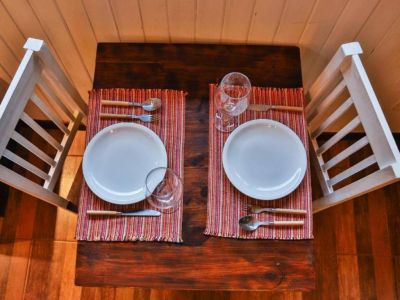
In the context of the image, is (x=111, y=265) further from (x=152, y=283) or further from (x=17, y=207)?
(x=17, y=207)

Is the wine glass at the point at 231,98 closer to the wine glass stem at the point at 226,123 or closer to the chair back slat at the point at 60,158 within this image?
the wine glass stem at the point at 226,123

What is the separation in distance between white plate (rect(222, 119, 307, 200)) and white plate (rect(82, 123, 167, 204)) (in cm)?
19

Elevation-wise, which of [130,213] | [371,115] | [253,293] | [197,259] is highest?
[371,115]

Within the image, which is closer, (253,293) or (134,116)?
(134,116)

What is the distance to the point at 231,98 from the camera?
961 mm

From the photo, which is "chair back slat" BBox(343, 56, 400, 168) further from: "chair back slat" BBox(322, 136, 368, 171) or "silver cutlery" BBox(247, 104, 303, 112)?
"silver cutlery" BBox(247, 104, 303, 112)

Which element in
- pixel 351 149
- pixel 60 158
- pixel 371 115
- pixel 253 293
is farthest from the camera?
pixel 253 293

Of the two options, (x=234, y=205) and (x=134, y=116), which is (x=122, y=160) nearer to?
(x=134, y=116)

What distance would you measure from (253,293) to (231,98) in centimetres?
100

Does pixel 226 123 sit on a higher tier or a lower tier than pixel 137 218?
higher

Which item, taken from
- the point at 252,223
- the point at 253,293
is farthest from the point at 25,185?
the point at 253,293

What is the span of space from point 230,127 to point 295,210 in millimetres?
285

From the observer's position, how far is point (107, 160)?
0.97m

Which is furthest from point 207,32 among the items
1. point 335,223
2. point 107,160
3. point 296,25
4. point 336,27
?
point 335,223
